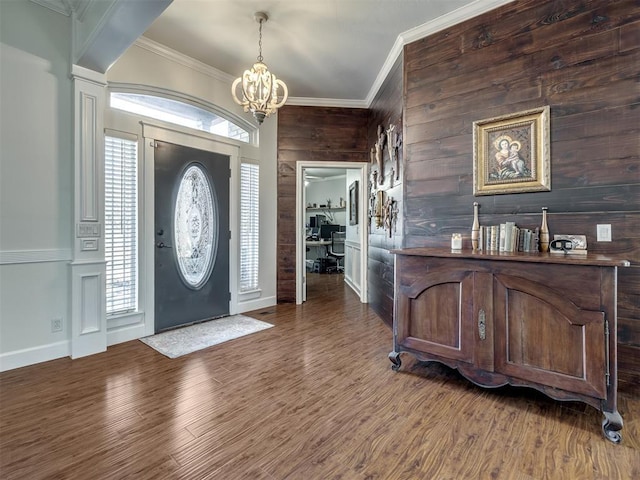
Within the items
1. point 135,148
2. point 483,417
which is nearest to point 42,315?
point 135,148

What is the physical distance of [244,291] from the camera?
4.22m

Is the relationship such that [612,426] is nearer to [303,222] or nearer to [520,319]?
[520,319]

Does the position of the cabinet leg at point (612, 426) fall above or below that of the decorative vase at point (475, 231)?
below

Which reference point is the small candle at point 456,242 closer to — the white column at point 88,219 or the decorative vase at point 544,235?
the decorative vase at point 544,235

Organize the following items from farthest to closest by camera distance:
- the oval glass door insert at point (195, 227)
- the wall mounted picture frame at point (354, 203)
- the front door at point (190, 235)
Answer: the wall mounted picture frame at point (354, 203)
the oval glass door insert at point (195, 227)
the front door at point (190, 235)

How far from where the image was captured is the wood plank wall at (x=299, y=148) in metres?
4.59

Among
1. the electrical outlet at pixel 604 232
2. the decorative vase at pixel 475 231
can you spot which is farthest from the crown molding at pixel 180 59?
the electrical outlet at pixel 604 232

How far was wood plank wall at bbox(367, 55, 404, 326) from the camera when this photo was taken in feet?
11.0

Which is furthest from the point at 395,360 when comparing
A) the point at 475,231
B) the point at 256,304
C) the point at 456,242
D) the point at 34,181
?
the point at 34,181

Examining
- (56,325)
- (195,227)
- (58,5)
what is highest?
(58,5)

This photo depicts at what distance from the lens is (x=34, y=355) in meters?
2.53

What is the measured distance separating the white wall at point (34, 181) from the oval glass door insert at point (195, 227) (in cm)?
103

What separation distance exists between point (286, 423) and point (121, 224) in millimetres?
2474

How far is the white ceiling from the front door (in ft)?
3.65
